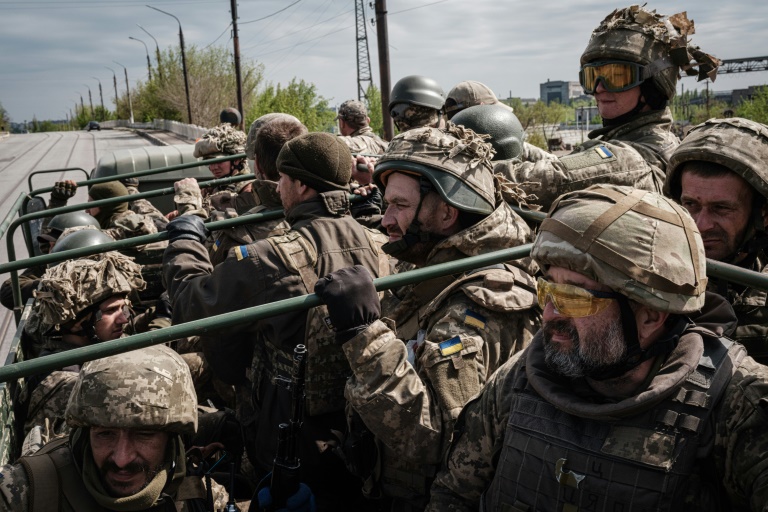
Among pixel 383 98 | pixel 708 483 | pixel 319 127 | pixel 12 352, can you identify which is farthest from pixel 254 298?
pixel 319 127

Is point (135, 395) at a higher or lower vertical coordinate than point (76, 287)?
lower

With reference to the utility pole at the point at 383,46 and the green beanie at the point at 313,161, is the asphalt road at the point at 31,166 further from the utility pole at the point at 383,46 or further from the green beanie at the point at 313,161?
the utility pole at the point at 383,46

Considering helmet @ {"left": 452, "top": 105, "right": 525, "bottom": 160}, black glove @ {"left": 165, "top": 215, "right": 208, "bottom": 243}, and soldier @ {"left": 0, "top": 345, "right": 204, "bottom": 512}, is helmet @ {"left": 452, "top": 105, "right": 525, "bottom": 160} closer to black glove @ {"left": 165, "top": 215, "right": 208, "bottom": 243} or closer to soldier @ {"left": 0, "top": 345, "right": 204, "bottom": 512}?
black glove @ {"left": 165, "top": 215, "right": 208, "bottom": 243}

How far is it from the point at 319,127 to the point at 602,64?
143 ft

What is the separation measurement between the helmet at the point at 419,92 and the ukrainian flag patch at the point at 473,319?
3830 mm

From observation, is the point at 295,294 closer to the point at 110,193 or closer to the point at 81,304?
the point at 81,304

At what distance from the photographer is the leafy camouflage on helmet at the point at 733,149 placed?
297 cm

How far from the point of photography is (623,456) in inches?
76.1

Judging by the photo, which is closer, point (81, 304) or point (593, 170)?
point (593, 170)

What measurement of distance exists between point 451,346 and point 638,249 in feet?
2.65

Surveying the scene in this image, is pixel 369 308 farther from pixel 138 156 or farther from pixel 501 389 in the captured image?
pixel 138 156

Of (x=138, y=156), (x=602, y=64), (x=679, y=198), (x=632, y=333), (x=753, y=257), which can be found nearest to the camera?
(x=632, y=333)

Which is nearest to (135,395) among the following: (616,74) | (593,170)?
(593,170)

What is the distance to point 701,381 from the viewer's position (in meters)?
1.93
